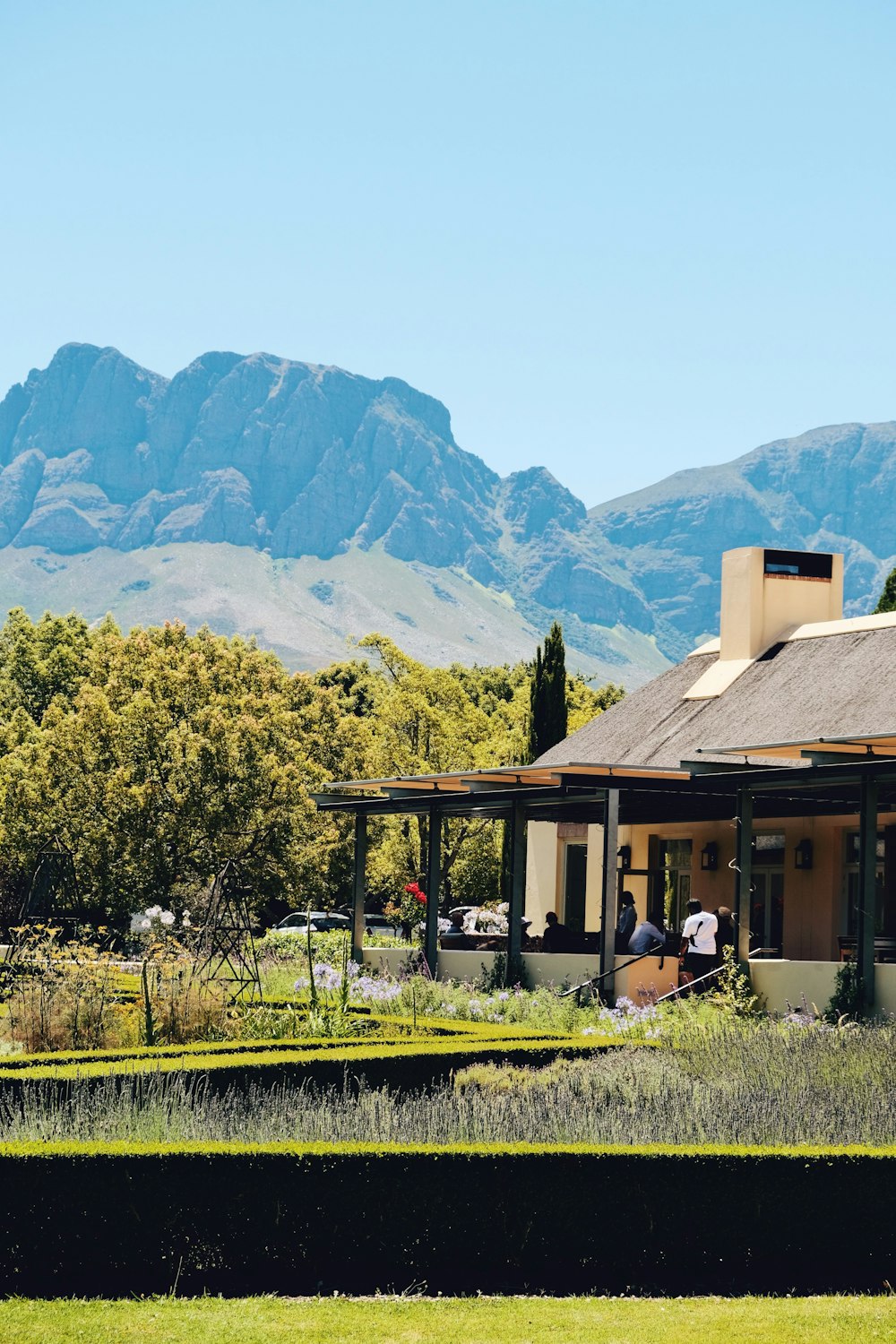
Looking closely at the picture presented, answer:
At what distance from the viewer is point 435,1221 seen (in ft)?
26.1

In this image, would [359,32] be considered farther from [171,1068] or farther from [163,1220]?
[163,1220]

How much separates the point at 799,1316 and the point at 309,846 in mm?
27962

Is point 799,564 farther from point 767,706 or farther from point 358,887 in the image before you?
point 358,887

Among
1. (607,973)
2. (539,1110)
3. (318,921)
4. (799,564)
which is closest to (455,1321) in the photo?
(539,1110)

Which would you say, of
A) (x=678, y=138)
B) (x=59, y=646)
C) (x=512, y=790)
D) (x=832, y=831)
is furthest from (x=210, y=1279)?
(x=59, y=646)

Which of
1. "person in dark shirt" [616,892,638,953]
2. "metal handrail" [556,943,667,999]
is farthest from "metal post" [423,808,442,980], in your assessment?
"metal handrail" [556,943,667,999]

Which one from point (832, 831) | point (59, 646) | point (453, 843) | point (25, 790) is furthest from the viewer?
point (59, 646)

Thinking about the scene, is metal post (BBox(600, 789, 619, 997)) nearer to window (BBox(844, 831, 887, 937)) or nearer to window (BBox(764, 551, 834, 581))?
window (BBox(844, 831, 887, 937))

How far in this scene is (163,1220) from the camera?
7.87 meters

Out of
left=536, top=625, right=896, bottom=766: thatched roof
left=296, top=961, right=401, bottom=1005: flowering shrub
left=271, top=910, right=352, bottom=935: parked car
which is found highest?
left=536, top=625, right=896, bottom=766: thatched roof

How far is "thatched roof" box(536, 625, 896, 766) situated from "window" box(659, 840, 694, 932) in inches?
73.7

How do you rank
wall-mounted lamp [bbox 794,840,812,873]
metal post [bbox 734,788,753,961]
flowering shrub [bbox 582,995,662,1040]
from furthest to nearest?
wall-mounted lamp [bbox 794,840,812,873]
metal post [bbox 734,788,753,961]
flowering shrub [bbox 582,995,662,1040]

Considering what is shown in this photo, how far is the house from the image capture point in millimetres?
17297

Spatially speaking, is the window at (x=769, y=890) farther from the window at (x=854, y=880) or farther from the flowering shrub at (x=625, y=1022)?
the flowering shrub at (x=625, y=1022)
